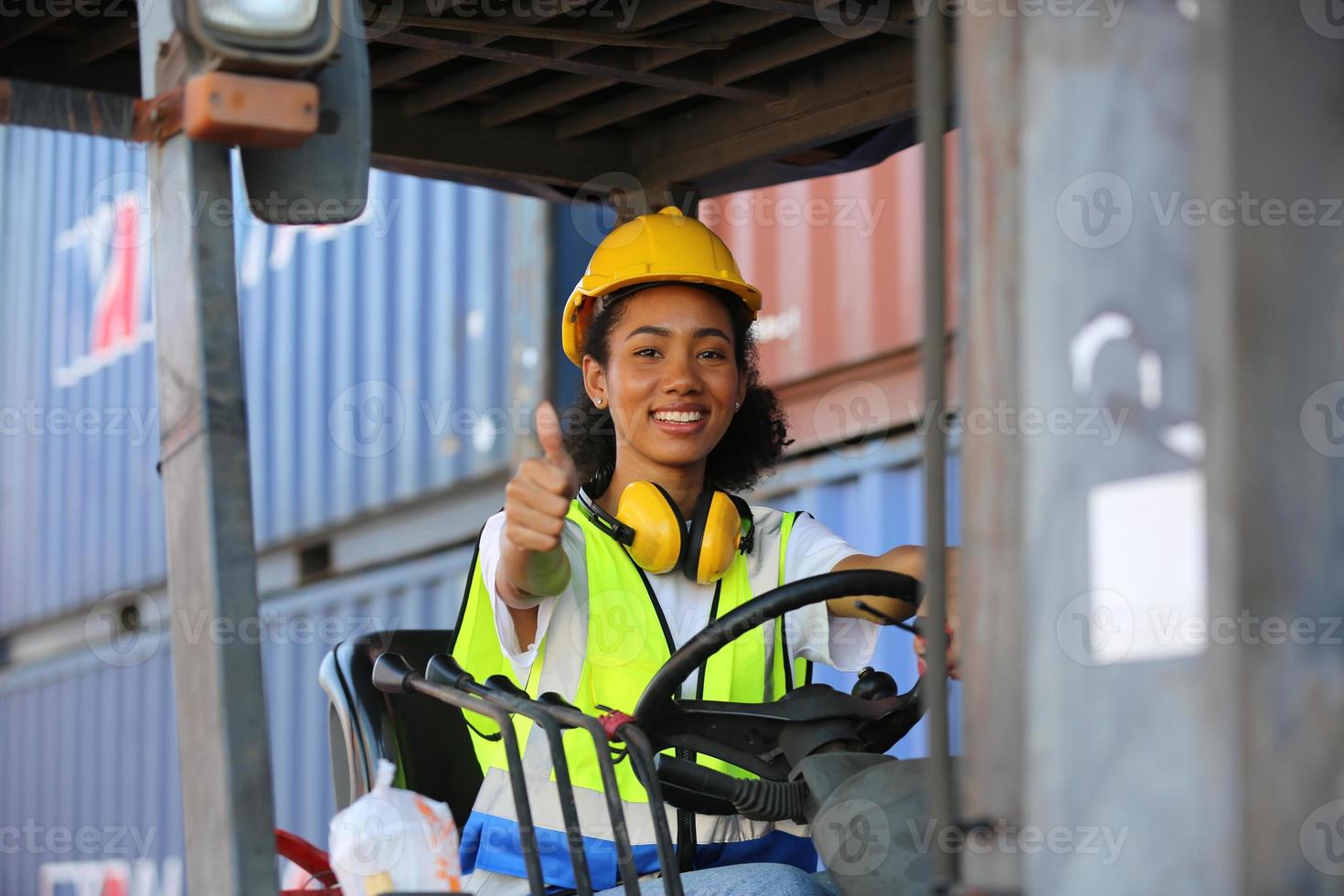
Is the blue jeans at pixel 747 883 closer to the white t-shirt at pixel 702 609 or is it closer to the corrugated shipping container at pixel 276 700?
the white t-shirt at pixel 702 609

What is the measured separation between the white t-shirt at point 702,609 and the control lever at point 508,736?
1.43 ft

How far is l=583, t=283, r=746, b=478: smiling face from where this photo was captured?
312cm

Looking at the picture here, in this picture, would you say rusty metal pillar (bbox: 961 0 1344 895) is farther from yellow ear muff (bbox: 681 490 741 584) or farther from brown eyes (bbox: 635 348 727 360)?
brown eyes (bbox: 635 348 727 360)

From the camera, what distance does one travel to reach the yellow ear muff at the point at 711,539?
2.87m

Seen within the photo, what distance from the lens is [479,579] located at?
2809 mm

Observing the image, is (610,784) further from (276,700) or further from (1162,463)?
(276,700)

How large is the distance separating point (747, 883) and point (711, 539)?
26.3 inches

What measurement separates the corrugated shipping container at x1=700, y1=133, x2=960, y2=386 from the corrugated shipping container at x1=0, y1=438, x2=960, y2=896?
438mm

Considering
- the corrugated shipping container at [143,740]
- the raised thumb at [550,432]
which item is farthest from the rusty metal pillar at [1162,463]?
the corrugated shipping container at [143,740]

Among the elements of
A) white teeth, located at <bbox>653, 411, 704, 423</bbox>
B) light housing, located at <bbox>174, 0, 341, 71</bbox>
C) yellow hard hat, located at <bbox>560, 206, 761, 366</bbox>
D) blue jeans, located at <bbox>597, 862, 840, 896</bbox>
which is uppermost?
yellow hard hat, located at <bbox>560, 206, 761, 366</bbox>

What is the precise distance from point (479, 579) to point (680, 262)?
2.31 ft

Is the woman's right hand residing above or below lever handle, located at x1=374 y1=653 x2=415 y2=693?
above

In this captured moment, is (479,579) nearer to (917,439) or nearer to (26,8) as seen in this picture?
(26,8)

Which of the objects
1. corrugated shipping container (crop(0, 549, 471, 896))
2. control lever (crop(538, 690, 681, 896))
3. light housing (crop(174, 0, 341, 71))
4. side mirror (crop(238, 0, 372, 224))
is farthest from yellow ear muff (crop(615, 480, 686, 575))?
corrugated shipping container (crop(0, 549, 471, 896))
